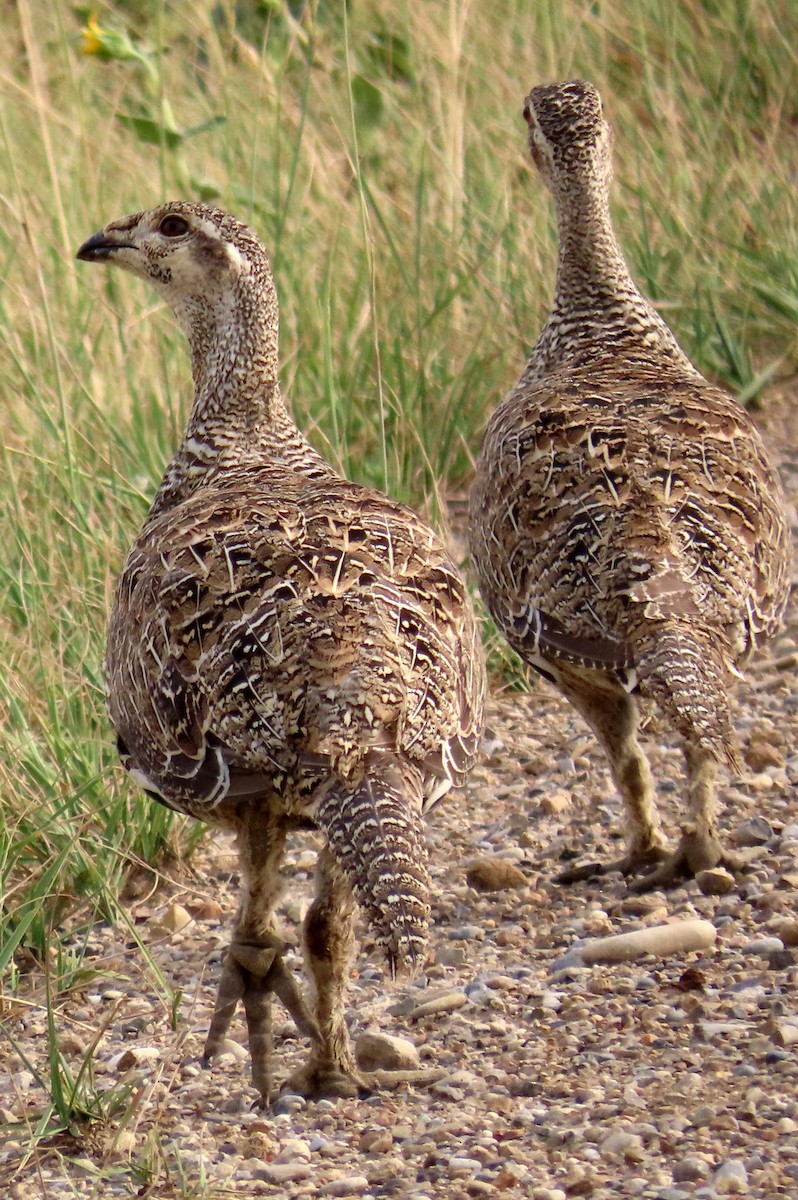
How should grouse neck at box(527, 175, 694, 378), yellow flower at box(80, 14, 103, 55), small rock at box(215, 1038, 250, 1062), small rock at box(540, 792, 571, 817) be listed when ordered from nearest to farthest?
1. small rock at box(215, 1038, 250, 1062)
2. small rock at box(540, 792, 571, 817)
3. grouse neck at box(527, 175, 694, 378)
4. yellow flower at box(80, 14, 103, 55)

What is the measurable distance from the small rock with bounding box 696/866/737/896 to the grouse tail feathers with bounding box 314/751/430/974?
54.0 inches

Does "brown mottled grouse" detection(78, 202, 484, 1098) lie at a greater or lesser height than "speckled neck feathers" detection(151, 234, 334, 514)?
lesser

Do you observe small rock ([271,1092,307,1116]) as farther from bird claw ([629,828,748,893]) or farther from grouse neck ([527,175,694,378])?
grouse neck ([527,175,694,378])

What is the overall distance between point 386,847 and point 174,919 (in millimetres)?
1658

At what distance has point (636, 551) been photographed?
4.26 meters

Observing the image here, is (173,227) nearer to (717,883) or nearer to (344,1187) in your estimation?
(717,883)

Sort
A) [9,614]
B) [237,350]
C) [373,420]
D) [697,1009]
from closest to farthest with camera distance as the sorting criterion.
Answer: [697,1009]
[237,350]
[9,614]
[373,420]

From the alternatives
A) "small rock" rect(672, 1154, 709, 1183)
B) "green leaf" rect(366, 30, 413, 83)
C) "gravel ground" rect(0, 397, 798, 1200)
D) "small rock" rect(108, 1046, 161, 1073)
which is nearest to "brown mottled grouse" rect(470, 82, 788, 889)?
"gravel ground" rect(0, 397, 798, 1200)

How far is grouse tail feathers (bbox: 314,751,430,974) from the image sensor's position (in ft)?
10.3

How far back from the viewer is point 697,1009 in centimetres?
392

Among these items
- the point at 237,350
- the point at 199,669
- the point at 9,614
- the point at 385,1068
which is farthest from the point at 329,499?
the point at 9,614

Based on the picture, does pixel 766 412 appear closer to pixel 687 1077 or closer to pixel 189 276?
pixel 189 276

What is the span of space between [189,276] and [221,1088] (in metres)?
2.05

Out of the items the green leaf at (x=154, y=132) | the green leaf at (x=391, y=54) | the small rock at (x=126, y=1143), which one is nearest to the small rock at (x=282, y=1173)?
the small rock at (x=126, y=1143)
